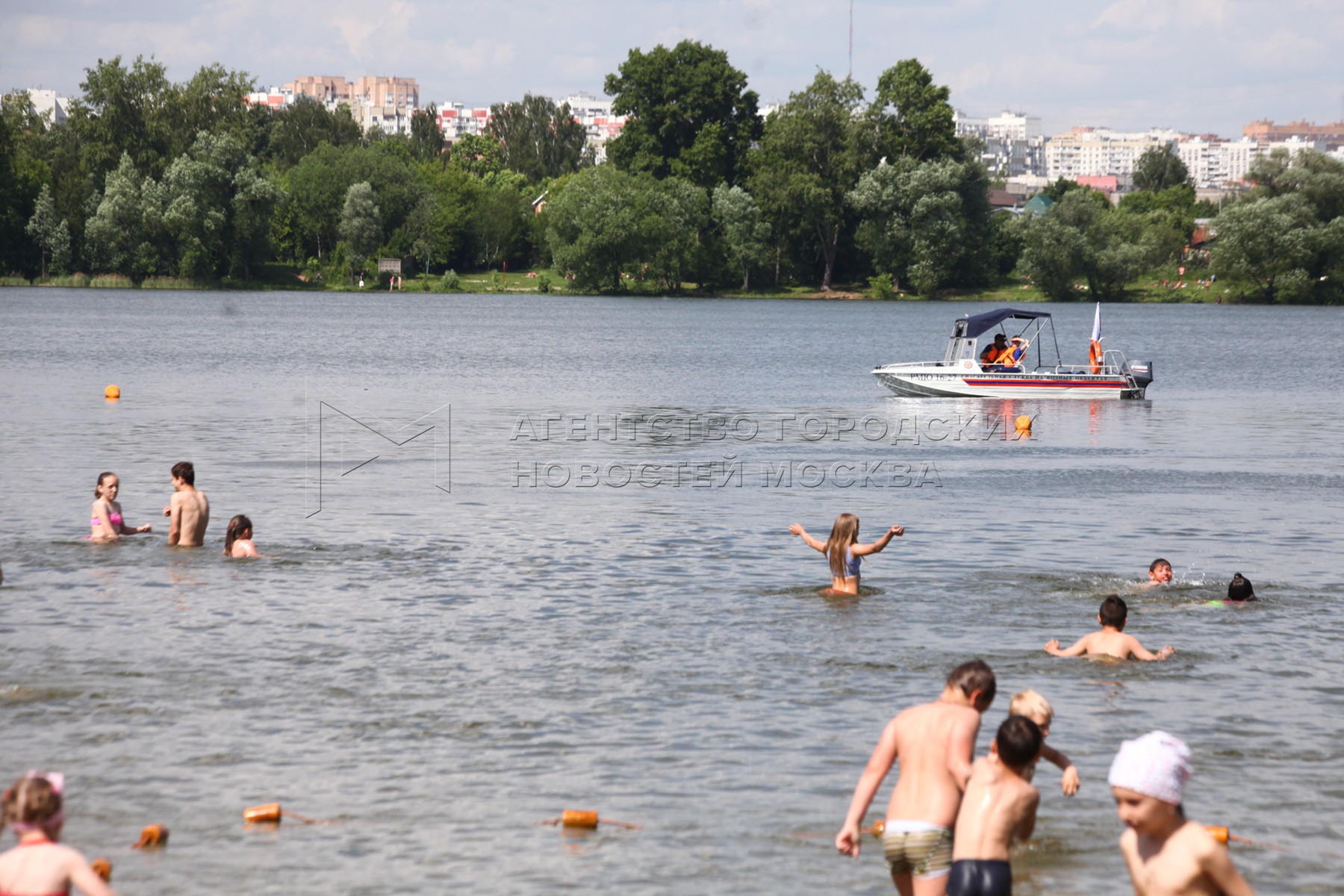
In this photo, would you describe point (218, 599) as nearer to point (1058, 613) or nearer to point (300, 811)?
point (300, 811)

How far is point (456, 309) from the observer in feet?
349

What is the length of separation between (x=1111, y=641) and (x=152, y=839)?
940 centimetres

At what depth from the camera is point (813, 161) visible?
122 metres

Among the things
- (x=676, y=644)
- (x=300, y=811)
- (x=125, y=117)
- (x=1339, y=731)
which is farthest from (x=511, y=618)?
(x=125, y=117)

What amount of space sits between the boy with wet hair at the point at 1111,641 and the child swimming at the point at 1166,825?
8673mm

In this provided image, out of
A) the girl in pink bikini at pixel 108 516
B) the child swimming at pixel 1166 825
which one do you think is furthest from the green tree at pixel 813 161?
the child swimming at pixel 1166 825

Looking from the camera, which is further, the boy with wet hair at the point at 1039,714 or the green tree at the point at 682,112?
the green tree at the point at 682,112

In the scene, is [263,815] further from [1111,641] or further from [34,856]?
[1111,641]

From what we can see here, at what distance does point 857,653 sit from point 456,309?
93451mm

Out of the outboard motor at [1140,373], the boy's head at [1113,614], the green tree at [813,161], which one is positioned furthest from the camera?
the green tree at [813,161]

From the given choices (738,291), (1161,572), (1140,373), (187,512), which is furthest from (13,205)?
(1161,572)

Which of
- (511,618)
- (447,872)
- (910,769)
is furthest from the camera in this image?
(511,618)

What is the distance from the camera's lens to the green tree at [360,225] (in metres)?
122
